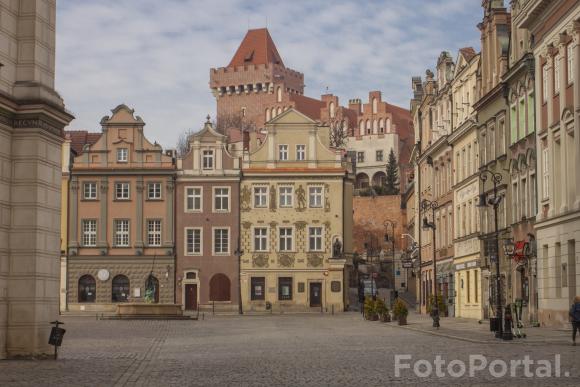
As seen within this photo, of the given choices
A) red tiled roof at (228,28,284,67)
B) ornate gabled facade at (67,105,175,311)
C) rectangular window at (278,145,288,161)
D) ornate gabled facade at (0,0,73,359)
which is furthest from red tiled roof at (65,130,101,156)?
red tiled roof at (228,28,284,67)

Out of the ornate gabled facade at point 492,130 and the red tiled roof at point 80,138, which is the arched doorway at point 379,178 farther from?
the ornate gabled facade at point 492,130

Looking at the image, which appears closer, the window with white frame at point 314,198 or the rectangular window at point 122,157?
the rectangular window at point 122,157

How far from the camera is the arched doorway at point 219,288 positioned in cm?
8069

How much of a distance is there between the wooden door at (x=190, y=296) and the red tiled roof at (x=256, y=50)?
109 m

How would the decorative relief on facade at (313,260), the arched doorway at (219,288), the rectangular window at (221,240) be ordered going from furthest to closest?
the rectangular window at (221,240) < the decorative relief on facade at (313,260) < the arched doorway at (219,288)

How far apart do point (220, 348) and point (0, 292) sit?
811cm

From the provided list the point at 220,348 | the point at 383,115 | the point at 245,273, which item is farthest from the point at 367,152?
the point at 220,348

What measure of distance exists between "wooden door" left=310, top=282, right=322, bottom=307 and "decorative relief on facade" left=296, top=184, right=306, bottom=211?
5439 millimetres

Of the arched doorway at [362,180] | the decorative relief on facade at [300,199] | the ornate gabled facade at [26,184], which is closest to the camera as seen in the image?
the ornate gabled facade at [26,184]

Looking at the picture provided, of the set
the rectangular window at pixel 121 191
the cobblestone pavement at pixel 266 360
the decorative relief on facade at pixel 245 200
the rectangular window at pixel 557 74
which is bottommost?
the cobblestone pavement at pixel 266 360

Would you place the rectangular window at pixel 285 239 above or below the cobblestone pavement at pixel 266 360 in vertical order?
above

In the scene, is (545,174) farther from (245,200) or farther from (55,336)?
(245,200)

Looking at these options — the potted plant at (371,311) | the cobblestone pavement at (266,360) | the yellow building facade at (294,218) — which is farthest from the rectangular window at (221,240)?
the cobblestone pavement at (266,360)

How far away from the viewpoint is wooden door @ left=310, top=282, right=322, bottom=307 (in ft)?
264
